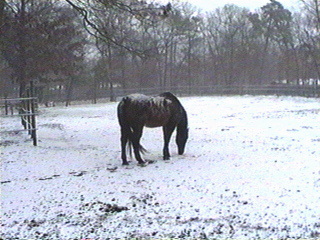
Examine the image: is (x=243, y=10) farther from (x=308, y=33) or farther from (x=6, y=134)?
(x=6, y=134)

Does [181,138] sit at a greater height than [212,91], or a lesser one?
lesser

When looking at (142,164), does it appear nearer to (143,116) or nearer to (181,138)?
(143,116)

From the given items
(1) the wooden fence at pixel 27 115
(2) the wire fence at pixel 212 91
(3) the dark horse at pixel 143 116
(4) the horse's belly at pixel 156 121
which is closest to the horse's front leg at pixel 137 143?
(3) the dark horse at pixel 143 116

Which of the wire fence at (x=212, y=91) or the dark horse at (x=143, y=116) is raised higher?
the wire fence at (x=212, y=91)

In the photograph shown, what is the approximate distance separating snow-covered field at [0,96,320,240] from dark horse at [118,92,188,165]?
0.47 m

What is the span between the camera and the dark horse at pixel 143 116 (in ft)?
23.6

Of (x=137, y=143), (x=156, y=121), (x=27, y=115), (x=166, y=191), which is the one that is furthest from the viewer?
(x=27, y=115)

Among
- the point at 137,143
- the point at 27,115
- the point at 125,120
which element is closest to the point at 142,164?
the point at 137,143

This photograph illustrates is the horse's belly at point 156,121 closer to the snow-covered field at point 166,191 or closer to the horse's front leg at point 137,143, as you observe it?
the horse's front leg at point 137,143

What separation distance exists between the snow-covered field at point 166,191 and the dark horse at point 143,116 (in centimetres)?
47

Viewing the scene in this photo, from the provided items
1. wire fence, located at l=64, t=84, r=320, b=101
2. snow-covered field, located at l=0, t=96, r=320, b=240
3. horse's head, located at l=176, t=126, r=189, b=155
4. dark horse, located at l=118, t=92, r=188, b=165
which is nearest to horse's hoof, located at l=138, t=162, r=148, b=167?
dark horse, located at l=118, t=92, r=188, b=165

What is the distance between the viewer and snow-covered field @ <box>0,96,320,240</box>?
13.3 ft

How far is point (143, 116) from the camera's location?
7.27 meters

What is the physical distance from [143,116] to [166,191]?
2276 mm
